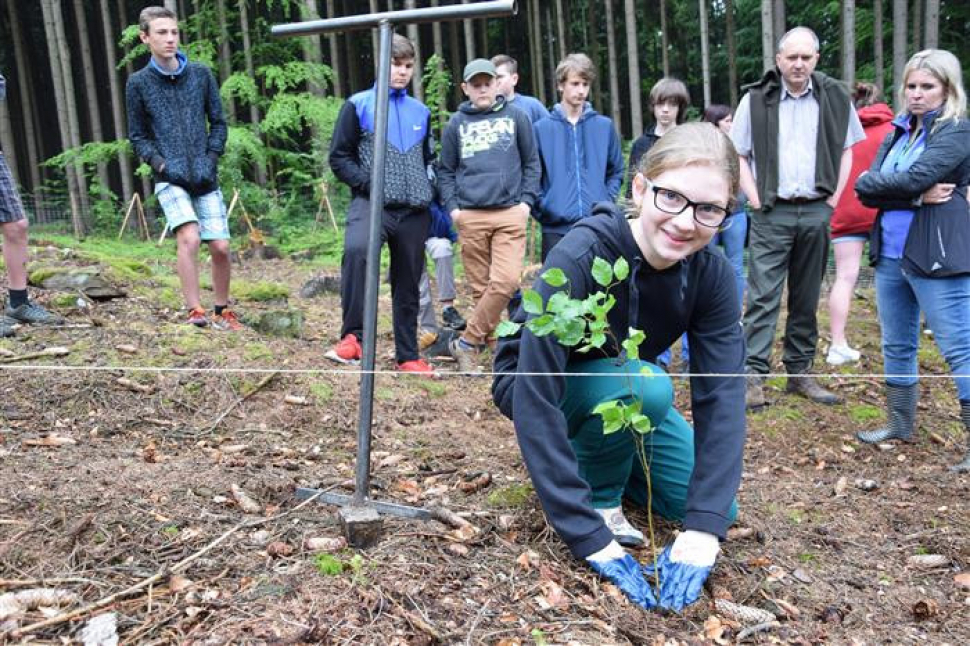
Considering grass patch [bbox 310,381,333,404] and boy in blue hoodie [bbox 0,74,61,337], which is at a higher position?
boy in blue hoodie [bbox 0,74,61,337]

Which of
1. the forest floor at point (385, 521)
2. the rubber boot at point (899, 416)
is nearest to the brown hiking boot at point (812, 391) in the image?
the forest floor at point (385, 521)

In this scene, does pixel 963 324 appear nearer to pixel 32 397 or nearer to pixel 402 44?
pixel 402 44

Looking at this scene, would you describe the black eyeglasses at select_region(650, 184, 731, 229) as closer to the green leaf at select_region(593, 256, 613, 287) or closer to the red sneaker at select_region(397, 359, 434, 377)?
the green leaf at select_region(593, 256, 613, 287)

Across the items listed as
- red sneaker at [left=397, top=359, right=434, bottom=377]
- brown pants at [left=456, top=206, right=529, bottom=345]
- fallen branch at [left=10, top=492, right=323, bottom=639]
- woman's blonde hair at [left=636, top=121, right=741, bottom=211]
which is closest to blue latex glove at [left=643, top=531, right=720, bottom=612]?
woman's blonde hair at [left=636, top=121, right=741, bottom=211]

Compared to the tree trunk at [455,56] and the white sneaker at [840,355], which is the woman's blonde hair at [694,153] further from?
the tree trunk at [455,56]

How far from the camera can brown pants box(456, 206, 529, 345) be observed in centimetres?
552

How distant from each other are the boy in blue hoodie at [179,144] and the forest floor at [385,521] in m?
0.67

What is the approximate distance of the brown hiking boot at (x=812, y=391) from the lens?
4.81 m

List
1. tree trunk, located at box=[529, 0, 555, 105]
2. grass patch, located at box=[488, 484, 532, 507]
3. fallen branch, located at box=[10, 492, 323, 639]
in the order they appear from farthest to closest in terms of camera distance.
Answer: tree trunk, located at box=[529, 0, 555, 105]
grass patch, located at box=[488, 484, 532, 507]
fallen branch, located at box=[10, 492, 323, 639]

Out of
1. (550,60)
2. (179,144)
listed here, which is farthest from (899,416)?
(550,60)

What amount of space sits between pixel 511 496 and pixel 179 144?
3.48 m

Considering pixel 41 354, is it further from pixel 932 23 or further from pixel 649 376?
pixel 932 23

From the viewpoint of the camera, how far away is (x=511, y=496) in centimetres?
288

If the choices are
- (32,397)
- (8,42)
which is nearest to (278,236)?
(32,397)
